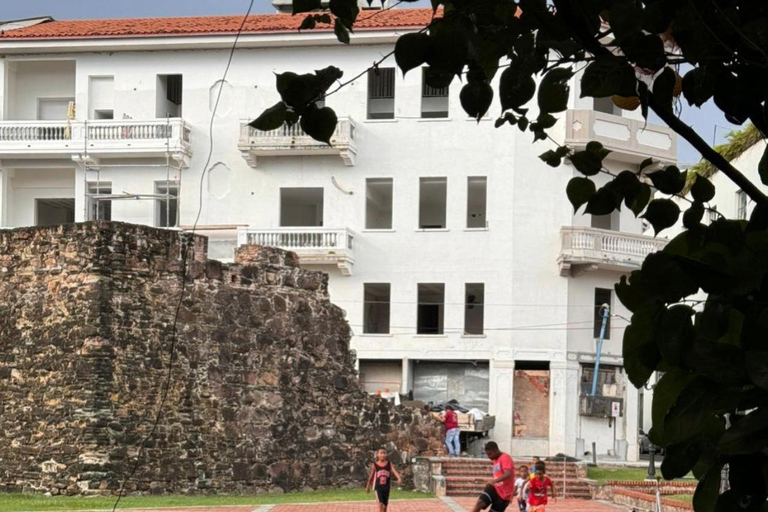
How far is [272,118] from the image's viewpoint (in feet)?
14.5

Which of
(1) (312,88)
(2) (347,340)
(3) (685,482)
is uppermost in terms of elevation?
(1) (312,88)

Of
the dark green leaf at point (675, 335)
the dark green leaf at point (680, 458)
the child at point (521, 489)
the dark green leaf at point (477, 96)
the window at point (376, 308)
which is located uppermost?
the dark green leaf at point (477, 96)

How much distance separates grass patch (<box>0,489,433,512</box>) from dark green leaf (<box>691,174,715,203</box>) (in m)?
17.0

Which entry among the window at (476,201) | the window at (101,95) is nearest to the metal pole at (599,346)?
the window at (476,201)

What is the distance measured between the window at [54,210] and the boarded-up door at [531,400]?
12557 millimetres

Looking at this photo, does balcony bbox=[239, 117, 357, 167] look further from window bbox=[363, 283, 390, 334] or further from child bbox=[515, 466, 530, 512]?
child bbox=[515, 466, 530, 512]

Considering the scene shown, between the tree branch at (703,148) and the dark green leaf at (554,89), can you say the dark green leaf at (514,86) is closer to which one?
the dark green leaf at (554,89)

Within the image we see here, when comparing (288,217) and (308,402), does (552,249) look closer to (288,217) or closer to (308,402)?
(288,217)

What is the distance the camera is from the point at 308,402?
27.5m

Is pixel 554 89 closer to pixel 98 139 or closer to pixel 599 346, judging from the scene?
pixel 599 346

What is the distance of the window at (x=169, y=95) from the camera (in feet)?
126

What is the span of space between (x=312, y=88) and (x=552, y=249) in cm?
3233

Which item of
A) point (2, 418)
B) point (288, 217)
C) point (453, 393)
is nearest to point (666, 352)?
point (2, 418)

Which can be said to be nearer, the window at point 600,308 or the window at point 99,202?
the window at point 600,308
